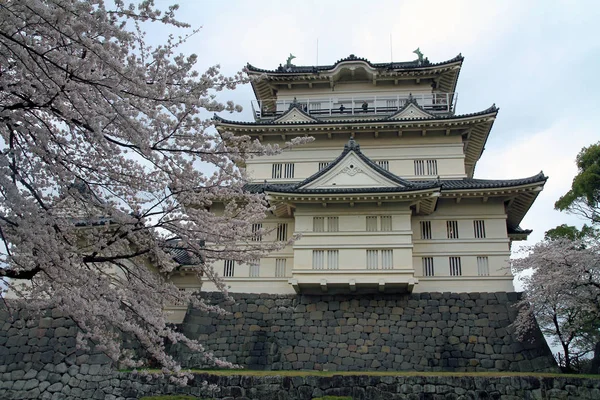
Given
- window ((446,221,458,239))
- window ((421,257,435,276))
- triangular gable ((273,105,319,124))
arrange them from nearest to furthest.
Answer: window ((421,257,435,276)) → window ((446,221,458,239)) → triangular gable ((273,105,319,124))

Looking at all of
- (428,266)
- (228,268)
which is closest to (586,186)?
(428,266)

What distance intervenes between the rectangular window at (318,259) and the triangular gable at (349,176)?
7.61ft

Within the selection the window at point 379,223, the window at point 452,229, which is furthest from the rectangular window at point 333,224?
the window at point 452,229

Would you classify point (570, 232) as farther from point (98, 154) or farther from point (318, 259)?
point (98, 154)

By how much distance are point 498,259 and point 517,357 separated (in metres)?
3.33

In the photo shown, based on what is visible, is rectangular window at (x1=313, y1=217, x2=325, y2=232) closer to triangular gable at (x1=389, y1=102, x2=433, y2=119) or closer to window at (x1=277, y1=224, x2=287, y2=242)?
window at (x1=277, y1=224, x2=287, y2=242)

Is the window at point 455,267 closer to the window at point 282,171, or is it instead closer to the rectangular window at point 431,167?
the rectangular window at point 431,167

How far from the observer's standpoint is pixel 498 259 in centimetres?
1736

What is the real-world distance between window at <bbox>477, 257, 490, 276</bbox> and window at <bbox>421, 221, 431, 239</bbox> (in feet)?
6.20

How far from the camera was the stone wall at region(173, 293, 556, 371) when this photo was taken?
1592 centimetres

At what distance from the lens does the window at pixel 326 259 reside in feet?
55.5

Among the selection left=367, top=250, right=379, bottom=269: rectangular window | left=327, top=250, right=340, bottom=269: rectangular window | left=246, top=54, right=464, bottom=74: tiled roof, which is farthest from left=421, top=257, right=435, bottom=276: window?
left=246, top=54, right=464, bottom=74: tiled roof

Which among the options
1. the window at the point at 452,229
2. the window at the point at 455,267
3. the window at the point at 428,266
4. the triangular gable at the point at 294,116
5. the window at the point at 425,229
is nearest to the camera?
the window at the point at 455,267

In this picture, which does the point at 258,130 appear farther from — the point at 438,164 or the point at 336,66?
the point at 438,164
